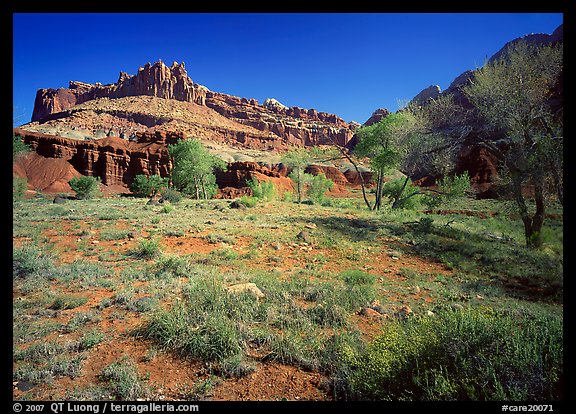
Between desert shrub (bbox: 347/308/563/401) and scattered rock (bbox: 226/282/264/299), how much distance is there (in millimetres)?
2428

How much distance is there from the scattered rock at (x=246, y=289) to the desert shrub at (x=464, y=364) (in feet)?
7.97

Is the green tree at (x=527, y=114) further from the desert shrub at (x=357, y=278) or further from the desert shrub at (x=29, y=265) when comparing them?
the desert shrub at (x=29, y=265)

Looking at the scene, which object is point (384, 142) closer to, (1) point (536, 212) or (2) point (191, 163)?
(1) point (536, 212)

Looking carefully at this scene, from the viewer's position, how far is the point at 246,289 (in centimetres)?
504

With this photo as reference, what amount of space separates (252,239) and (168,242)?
9.74ft

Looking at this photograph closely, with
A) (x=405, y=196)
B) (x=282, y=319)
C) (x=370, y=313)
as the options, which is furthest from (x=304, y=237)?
(x=405, y=196)

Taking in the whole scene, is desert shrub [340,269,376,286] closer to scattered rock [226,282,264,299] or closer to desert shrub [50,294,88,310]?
scattered rock [226,282,264,299]

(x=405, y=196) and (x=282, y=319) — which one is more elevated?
(x=405, y=196)

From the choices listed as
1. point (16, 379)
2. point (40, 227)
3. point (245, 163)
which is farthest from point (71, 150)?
point (16, 379)

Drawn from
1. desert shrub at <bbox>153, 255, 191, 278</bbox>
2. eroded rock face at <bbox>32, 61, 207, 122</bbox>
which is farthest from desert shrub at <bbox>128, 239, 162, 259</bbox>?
eroded rock face at <bbox>32, 61, 207, 122</bbox>

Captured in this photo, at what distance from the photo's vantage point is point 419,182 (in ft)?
204

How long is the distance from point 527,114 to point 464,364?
12140 millimetres

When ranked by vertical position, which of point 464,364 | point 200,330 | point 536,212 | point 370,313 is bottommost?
point 370,313

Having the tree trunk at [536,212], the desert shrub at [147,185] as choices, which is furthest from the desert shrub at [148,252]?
the desert shrub at [147,185]
